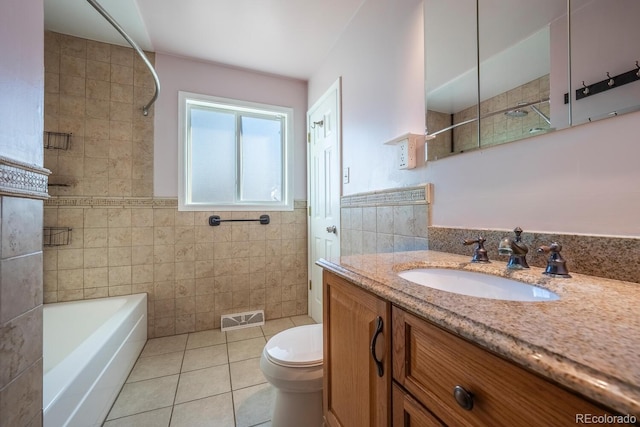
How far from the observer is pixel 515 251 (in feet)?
2.52

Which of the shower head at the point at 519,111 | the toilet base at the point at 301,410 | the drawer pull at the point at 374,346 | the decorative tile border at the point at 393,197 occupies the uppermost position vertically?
the shower head at the point at 519,111

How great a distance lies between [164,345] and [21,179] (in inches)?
70.8

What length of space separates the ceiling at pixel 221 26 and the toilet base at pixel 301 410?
7.30ft

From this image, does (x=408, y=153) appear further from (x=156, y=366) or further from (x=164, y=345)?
(x=164, y=345)

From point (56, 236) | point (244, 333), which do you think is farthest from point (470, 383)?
point (56, 236)

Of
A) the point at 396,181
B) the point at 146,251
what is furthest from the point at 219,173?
the point at 396,181

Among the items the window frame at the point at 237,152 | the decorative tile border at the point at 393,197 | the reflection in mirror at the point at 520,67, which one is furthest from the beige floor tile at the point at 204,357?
the reflection in mirror at the point at 520,67

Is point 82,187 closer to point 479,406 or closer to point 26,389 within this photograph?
point 26,389

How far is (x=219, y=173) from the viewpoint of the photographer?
2.48m

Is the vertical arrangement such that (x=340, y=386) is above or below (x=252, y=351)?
above

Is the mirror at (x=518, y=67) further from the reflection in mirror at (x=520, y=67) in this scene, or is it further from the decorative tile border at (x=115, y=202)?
the decorative tile border at (x=115, y=202)

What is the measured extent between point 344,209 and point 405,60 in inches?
39.9

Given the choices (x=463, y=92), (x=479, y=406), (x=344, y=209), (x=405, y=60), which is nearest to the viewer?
(x=479, y=406)

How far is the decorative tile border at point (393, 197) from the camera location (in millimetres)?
1251
